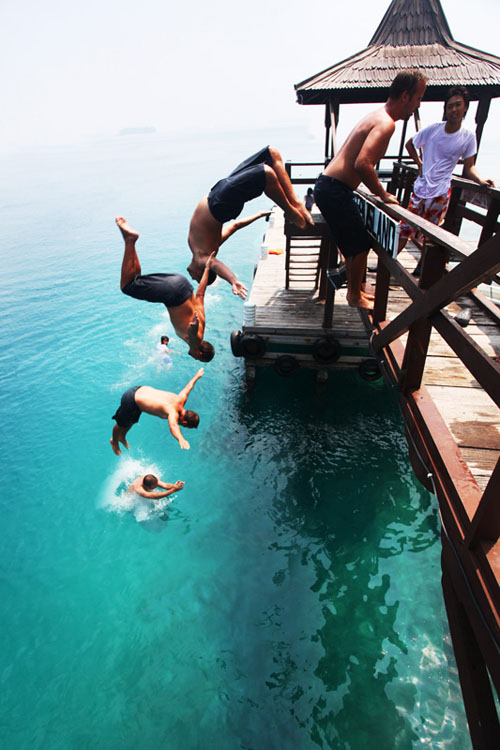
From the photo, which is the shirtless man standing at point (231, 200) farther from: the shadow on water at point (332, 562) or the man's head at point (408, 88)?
the shadow on water at point (332, 562)

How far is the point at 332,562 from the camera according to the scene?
26.4 feet

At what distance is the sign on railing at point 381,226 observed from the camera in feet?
13.6

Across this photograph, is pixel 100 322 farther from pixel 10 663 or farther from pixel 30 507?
pixel 10 663

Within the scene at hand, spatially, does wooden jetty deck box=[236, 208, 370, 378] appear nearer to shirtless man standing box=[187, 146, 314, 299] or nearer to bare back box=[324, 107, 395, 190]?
shirtless man standing box=[187, 146, 314, 299]

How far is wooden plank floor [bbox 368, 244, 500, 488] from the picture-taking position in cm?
345

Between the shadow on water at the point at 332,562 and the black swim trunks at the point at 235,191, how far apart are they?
6826 mm

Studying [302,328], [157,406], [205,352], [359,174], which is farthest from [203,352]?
[302,328]

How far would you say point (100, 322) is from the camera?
841 inches

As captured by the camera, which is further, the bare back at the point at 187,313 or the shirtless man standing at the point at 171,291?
the bare back at the point at 187,313

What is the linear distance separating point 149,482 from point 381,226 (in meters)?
7.68

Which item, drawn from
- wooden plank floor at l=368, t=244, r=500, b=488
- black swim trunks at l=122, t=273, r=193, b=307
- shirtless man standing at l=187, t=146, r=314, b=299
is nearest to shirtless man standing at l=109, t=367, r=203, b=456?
black swim trunks at l=122, t=273, r=193, b=307

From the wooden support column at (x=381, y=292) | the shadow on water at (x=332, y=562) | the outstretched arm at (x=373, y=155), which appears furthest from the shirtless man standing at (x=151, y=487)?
the outstretched arm at (x=373, y=155)

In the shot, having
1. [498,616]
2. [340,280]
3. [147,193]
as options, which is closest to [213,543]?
[340,280]

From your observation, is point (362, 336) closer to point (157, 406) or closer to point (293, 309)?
point (293, 309)
